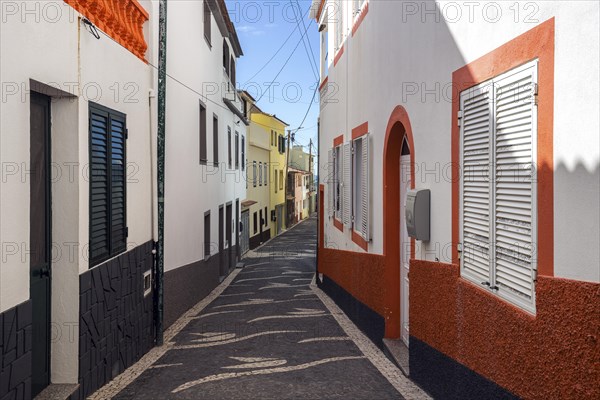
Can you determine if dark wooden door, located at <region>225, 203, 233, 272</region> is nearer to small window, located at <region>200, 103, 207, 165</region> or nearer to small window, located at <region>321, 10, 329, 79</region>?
small window, located at <region>200, 103, 207, 165</region>

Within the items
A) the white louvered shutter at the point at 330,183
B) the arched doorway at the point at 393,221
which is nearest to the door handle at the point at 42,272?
the arched doorway at the point at 393,221

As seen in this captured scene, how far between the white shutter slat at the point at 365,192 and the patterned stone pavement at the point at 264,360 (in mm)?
1603

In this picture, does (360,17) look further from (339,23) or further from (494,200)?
(494,200)

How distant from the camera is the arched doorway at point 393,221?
28.5ft

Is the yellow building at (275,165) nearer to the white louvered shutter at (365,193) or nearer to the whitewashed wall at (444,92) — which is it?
the white louvered shutter at (365,193)

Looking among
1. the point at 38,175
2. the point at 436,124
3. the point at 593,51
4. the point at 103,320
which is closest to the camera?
the point at 593,51

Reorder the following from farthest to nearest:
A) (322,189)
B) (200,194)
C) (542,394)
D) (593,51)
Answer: (322,189) < (200,194) < (542,394) < (593,51)

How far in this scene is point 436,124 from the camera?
6.51 m

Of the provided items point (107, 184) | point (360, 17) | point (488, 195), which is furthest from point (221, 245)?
point (488, 195)

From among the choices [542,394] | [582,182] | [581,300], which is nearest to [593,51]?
[582,182]

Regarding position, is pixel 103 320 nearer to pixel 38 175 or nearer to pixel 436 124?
pixel 38 175

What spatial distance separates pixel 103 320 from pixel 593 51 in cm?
542

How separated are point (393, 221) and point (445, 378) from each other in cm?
323

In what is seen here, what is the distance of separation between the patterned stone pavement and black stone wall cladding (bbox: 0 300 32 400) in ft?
5.66
